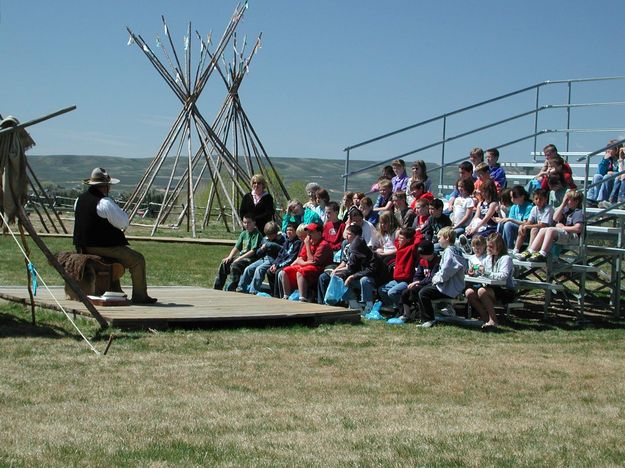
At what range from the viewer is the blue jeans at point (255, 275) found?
1312cm

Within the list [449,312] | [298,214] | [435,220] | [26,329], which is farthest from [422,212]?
[26,329]

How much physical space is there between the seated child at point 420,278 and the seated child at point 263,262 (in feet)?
8.04

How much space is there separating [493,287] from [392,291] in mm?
1081

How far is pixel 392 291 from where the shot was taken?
37.2ft

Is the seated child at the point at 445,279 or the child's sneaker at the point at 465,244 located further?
the child's sneaker at the point at 465,244

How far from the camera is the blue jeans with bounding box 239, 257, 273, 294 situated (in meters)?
13.1

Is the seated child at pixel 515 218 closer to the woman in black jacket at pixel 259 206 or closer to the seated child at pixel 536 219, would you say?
the seated child at pixel 536 219

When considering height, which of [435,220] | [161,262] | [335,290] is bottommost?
[161,262]

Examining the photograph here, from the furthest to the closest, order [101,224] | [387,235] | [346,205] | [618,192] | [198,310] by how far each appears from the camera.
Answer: [346,205] < [618,192] < [387,235] < [198,310] < [101,224]

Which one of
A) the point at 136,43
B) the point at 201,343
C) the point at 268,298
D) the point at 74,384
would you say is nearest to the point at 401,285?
the point at 268,298

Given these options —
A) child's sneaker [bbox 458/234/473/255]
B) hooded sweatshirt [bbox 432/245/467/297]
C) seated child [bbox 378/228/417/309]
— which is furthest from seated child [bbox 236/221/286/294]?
hooded sweatshirt [bbox 432/245/467/297]

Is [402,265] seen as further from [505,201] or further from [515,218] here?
[505,201]

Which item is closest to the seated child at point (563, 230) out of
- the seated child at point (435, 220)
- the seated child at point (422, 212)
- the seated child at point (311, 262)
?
the seated child at point (435, 220)

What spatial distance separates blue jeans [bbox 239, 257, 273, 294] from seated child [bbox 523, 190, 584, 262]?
11.1 ft
